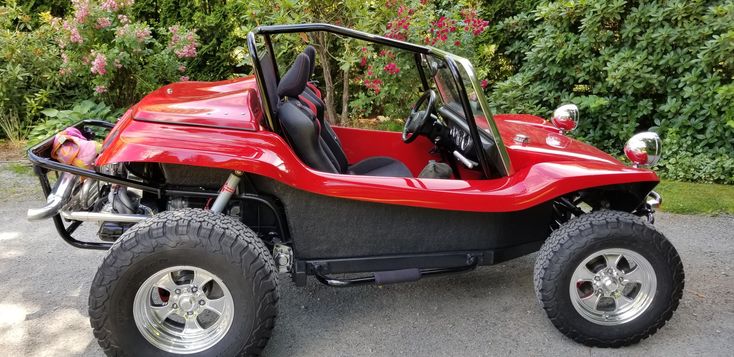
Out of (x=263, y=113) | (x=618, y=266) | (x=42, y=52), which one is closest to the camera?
(x=263, y=113)

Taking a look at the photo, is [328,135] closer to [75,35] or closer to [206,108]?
[206,108]

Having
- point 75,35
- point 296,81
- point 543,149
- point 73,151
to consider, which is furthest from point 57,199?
point 75,35

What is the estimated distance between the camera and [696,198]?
4.75 m

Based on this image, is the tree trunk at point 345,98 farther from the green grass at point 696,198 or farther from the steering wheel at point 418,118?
the green grass at point 696,198

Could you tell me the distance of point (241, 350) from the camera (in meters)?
2.54

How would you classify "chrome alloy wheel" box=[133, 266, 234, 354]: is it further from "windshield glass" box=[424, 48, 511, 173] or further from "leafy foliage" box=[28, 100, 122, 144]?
"leafy foliage" box=[28, 100, 122, 144]

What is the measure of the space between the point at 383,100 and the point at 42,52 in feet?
11.4

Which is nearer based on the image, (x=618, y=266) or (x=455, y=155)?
(x=618, y=266)

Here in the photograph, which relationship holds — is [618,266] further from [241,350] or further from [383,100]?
[383,100]

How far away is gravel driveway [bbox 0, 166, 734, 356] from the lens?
2.80 metres

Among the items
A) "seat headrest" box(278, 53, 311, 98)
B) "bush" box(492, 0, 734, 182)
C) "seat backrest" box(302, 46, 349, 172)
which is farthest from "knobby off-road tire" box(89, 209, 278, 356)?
"bush" box(492, 0, 734, 182)

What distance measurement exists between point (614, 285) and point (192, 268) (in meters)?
1.94

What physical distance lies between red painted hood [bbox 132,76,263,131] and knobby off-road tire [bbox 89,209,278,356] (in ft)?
1.35

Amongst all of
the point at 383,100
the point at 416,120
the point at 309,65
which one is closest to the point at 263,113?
the point at 309,65
